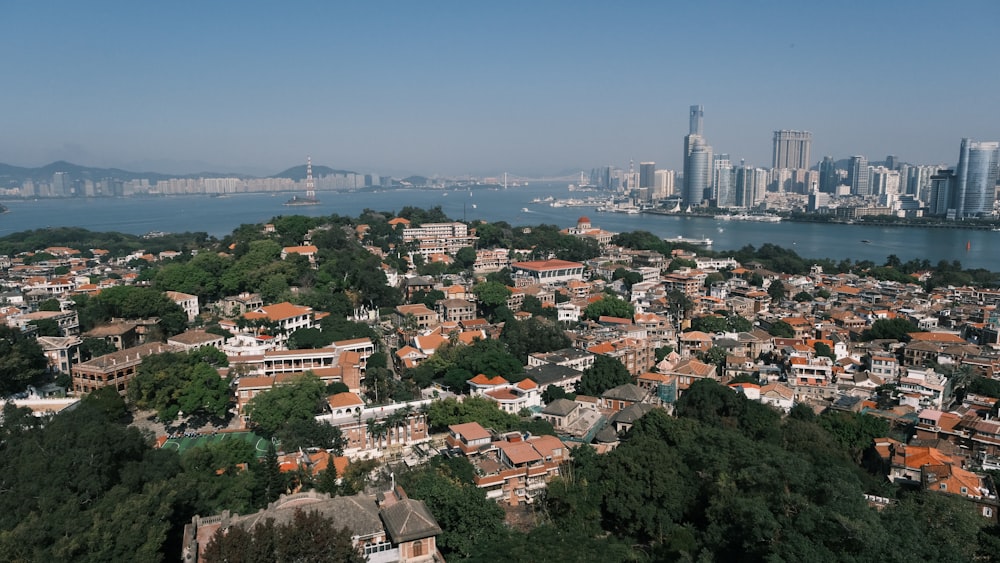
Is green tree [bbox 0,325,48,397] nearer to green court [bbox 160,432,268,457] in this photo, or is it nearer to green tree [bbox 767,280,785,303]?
green court [bbox 160,432,268,457]

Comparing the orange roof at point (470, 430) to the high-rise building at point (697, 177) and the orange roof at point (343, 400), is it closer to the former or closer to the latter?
the orange roof at point (343, 400)

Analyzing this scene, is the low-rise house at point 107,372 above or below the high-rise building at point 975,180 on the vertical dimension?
below

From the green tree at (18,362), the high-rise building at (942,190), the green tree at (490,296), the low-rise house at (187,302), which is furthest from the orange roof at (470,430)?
the high-rise building at (942,190)

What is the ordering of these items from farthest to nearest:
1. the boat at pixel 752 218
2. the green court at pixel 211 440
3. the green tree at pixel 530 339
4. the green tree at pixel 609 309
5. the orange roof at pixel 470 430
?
the boat at pixel 752 218 → the green tree at pixel 609 309 → the green tree at pixel 530 339 → the green court at pixel 211 440 → the orange roof at pixel 470 430

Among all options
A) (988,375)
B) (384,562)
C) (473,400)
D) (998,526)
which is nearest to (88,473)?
(384,562)

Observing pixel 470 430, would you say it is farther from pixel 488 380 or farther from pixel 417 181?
pixel 417 181

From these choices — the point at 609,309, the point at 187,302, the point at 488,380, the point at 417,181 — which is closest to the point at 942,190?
the point at 609,309
